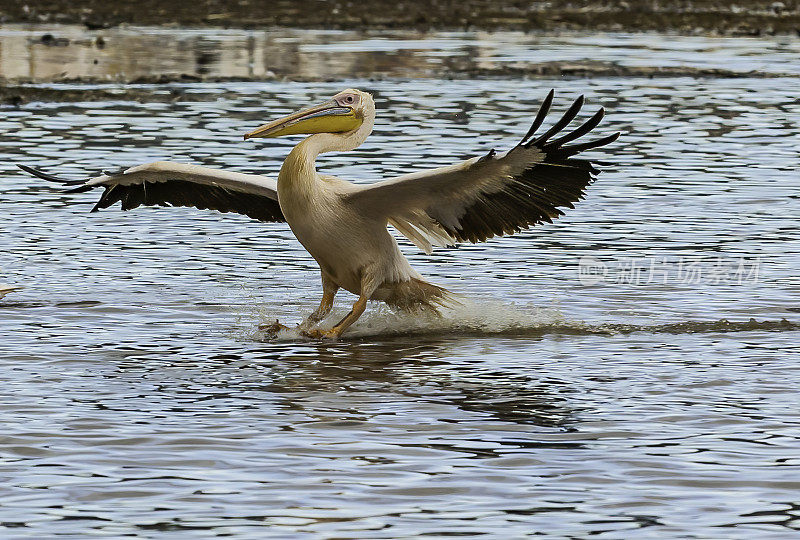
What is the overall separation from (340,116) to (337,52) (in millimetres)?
17082

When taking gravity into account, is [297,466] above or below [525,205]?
below

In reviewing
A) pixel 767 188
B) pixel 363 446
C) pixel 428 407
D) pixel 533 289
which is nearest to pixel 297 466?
pixel 363 446

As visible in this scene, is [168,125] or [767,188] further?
[168,125]

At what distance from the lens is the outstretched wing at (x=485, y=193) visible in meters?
8.08

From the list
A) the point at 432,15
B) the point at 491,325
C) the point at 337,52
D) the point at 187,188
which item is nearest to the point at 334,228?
the point at 491,325

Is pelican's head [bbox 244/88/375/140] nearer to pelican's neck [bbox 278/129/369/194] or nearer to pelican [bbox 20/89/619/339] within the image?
pelican [bbox 20/89/619/339]

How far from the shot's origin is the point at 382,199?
8461mm

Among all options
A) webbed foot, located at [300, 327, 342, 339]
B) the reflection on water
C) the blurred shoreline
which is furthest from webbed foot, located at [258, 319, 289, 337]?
the blurred shoreline

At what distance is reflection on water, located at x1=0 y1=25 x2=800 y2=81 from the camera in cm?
2338

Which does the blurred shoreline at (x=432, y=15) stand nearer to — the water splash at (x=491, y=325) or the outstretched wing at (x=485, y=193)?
the water splash at (x=491, y=325)

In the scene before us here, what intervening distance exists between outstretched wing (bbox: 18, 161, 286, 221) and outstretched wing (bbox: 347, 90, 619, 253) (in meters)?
0.84

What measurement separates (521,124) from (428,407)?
11.1 metres

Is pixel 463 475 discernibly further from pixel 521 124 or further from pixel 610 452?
pixel 521 124

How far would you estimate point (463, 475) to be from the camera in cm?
606
